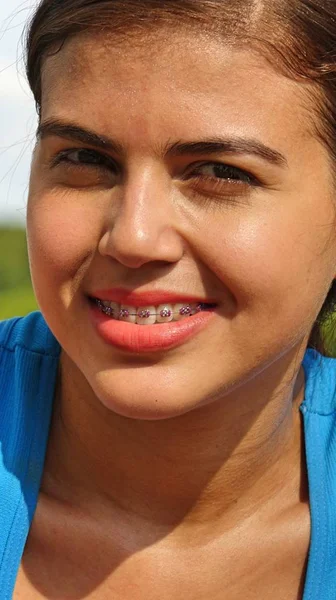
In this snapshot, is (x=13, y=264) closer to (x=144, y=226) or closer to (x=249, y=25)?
(x=249, y=25)

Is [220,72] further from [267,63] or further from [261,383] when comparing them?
[261,383]

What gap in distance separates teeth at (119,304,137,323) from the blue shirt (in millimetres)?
541

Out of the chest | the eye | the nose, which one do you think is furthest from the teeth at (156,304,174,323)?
the chest

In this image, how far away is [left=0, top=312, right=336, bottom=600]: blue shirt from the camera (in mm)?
2686

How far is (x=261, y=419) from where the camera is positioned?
115 inches

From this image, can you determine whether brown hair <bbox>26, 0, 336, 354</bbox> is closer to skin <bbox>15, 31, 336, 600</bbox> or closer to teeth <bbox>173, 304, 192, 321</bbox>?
skin <bbox>15, 31, 336, 600</bbox>

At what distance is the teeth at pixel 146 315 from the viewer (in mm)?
2463

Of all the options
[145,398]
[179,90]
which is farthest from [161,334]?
[179,90]

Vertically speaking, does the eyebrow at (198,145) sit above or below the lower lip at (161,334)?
above

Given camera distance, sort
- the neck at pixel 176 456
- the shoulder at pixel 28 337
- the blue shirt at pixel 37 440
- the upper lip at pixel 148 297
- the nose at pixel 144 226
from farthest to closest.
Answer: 1. the shoulder at pixel 28 337
2. the neck at pixel 176 456
3. the blue shirt at pixel 37 440
4. the upper lip at pixel 148 297
5. the nose at pixel 144 226

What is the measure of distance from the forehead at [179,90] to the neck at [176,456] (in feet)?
2.46

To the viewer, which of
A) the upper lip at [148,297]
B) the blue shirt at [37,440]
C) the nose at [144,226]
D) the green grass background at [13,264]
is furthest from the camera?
the green grass background at [13,264]

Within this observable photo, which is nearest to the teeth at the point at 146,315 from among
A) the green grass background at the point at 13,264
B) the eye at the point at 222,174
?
the eye at the point at 222,174

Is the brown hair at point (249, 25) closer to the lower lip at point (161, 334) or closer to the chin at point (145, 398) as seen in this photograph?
the lower lip at point (161, 334)
